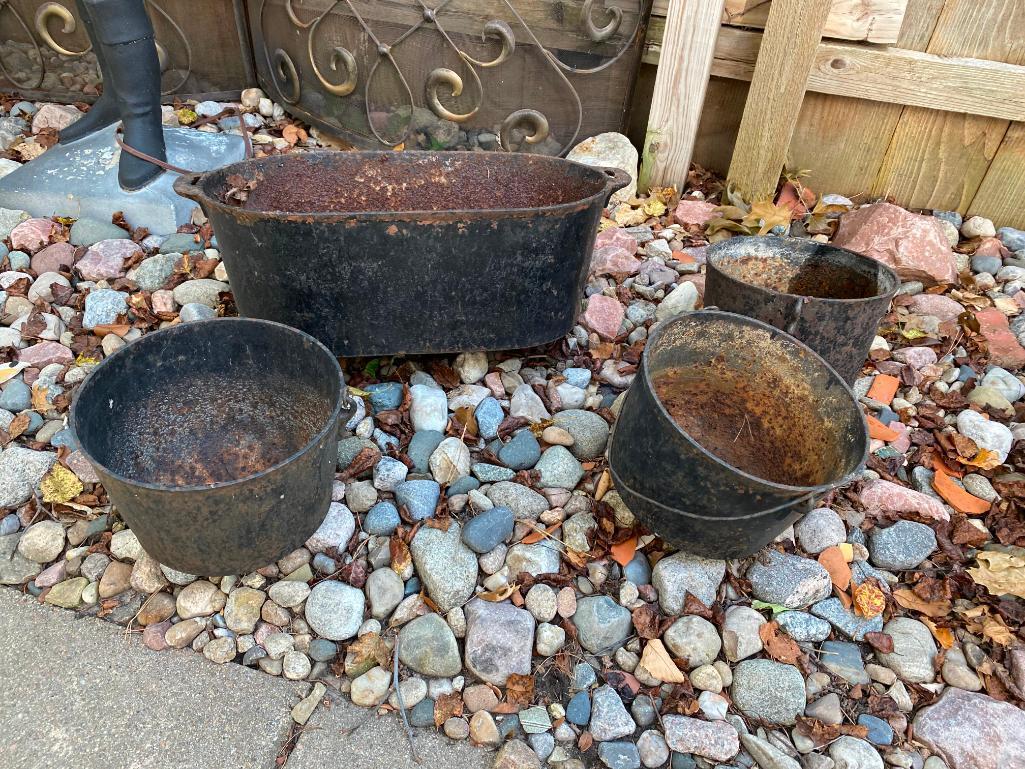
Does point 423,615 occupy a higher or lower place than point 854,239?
lower

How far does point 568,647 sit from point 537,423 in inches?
30.5

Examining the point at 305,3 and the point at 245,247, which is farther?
the point at 305,3

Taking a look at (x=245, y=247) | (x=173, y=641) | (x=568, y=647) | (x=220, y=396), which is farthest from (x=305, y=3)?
(x=568, y=647)

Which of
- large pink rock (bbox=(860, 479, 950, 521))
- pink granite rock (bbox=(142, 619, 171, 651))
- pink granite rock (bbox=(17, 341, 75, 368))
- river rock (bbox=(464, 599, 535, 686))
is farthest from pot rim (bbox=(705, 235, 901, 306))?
pink granite rock (bbox=(17, 341, 75, 368))

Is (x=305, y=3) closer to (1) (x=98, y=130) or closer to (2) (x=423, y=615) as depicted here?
(1) (x=98, y=130)

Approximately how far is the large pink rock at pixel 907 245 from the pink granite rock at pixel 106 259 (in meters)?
3.11

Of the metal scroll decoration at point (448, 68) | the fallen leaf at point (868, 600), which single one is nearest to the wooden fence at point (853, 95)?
the metal scroll decoration at point (448, 68)

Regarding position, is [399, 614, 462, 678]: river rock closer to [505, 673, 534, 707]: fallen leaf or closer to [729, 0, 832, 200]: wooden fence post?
[505, 673, 534, 707]: fallen leaf

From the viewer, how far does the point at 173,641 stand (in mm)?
1708

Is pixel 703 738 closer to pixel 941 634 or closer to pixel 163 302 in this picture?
pixel 941 634

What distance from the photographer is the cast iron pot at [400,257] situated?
198cm

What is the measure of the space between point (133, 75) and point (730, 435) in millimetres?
2801

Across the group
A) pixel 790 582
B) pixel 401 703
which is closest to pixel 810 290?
pixel 790 582

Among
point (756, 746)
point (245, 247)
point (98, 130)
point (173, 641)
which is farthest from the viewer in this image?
point (98, 130)
